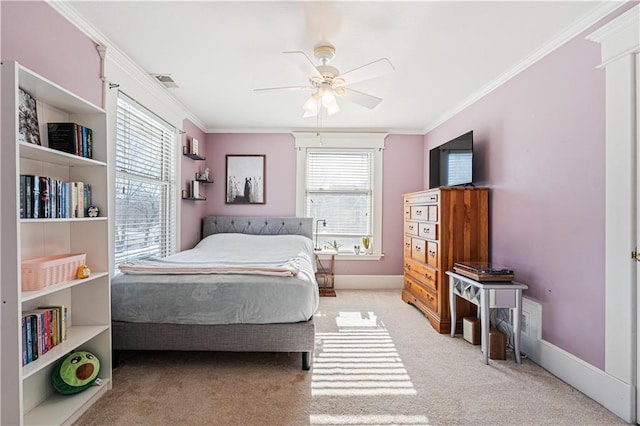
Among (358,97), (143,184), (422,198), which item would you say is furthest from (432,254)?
(143,184)

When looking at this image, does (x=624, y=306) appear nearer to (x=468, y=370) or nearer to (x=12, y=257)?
(x=468, y=370)

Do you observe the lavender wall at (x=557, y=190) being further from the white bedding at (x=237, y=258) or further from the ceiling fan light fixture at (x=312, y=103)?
the white bedding at (x=237, y=258)

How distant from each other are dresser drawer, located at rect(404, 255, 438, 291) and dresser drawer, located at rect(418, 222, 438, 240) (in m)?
0.34

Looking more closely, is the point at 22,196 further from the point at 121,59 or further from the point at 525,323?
the point at 525,323

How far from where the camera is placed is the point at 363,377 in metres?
2.24

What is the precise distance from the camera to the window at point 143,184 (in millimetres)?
2768

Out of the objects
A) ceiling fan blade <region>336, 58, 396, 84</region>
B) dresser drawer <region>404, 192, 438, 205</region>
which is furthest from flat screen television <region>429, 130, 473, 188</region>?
ceiling fan blade <region>336, 58, 396, 84</region>

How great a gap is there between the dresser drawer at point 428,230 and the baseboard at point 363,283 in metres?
1.36

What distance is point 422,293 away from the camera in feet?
11.7

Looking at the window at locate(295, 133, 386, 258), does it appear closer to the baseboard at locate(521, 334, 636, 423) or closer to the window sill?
the window sill

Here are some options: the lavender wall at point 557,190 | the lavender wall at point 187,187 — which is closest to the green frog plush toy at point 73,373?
the lavender wall at point 187,187

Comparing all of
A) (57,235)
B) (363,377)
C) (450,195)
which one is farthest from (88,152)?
(450,195)

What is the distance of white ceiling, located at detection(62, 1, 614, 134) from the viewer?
194 cm

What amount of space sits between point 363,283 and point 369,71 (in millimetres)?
3287
